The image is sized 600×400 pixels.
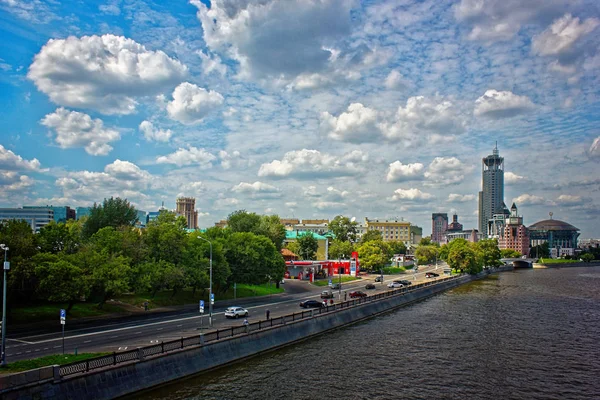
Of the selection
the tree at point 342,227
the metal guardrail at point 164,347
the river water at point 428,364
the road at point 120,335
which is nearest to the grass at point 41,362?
the road at point 120,335

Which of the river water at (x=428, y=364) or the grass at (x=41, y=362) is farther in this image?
the river water at (x=428, y=364)

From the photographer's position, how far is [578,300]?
95000 mm

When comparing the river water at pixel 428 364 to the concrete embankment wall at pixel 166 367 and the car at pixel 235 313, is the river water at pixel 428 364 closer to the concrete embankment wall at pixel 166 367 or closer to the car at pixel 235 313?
the concrete embankment wall at pixel 166 367

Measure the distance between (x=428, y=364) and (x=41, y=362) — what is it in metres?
31.4

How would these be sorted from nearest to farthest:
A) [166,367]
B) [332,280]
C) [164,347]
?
[166,367]
[164,347]
[332,280]

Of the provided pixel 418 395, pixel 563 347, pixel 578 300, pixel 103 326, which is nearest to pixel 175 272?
pixel 103 326

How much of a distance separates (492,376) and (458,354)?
287 inches

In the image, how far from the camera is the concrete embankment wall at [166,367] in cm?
2661

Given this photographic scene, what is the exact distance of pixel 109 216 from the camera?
92312mm

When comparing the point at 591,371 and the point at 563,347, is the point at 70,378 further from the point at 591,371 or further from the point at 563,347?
the point at 563,347

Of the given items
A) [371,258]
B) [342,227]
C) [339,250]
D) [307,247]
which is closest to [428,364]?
[371,258]

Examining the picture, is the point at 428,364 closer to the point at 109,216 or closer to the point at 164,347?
the point at 164,347

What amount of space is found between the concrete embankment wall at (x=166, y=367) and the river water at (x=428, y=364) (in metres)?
0.84

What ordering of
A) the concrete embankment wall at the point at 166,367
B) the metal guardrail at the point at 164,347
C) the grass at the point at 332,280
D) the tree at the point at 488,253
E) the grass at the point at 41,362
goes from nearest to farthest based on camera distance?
the concrete embankment wall at the point at 166,367 < the metal guardrail at the point at 164,347 < the grass at the point at 41,362 < the grass at the point at 332,280 < the tree at the point at 488,253
